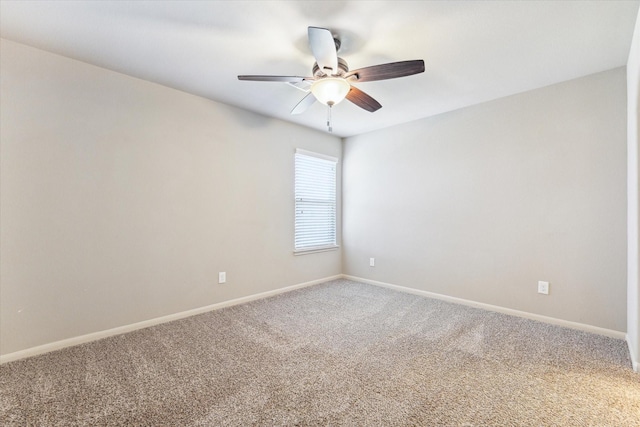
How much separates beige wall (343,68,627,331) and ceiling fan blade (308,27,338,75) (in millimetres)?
2151

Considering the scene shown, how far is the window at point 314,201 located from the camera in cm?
406

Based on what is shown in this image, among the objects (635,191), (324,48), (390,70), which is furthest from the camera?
(635,191)

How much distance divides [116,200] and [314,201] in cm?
245

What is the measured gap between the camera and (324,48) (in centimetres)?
175

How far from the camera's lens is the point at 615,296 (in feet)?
8.07

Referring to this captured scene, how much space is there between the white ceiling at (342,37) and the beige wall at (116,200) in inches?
11.5

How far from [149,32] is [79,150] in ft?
3.79

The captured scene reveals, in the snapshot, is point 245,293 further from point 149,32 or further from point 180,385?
point 149,32

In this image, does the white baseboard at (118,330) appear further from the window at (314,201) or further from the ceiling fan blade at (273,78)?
the ceiling fan blade at (273,78)

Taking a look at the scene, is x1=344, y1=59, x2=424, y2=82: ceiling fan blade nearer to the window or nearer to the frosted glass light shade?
the frosted glass light shade

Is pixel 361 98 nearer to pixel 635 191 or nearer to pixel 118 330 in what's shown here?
pixel 635 191

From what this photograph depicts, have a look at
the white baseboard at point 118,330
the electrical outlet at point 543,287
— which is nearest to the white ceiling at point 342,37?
the electrical outlet at point 543,287

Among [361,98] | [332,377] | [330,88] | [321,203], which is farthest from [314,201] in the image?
[332,377]

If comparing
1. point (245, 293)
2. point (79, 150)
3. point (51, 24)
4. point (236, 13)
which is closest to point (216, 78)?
point (236, 13)
